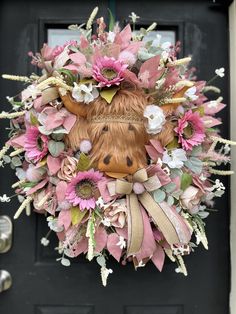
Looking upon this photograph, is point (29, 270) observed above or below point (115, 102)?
below

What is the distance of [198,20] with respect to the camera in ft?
4.68

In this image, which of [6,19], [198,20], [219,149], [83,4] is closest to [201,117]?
[219,149]

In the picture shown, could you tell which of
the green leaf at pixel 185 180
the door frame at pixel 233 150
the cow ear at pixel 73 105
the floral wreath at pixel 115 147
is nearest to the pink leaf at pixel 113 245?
the floral wreath at pixel 115 147

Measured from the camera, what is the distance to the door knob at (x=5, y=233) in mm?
1355

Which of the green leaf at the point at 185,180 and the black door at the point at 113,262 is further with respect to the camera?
the black door at the point at 113,262

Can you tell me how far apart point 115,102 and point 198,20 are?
0.49m

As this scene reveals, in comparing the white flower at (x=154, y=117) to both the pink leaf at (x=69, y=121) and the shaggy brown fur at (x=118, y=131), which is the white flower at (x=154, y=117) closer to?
the shaggy brown fur at (x=118, y=131)

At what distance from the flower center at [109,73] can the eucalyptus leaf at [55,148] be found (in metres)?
0.21

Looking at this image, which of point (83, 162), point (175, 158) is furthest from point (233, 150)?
point (83, 162)

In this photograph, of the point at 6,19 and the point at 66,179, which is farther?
the point at 6,19

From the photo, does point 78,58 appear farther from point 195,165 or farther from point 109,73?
point 195,165

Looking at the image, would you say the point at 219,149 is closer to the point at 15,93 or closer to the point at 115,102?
the point at 115,102

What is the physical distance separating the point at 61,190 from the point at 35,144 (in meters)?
0.14

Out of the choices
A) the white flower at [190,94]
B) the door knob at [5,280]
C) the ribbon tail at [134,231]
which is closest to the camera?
the ribbon tail at [134,231]
